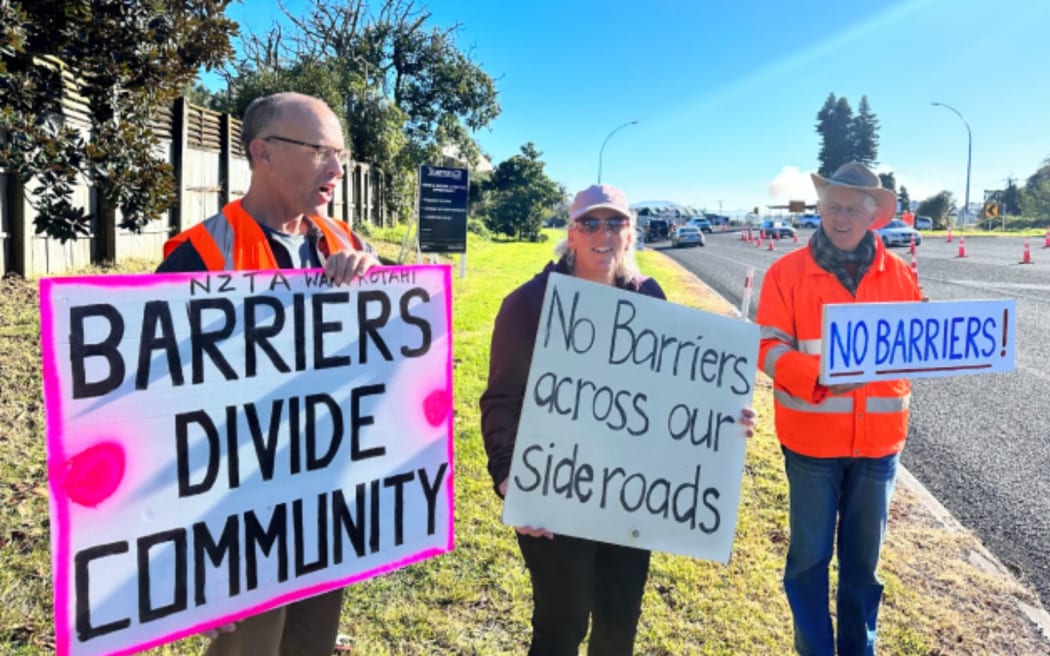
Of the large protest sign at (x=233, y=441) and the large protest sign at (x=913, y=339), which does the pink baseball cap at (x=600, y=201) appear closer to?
the large protest sign at (x=233, y=441)

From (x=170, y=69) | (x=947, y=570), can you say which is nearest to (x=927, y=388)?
(x=947, y=570)

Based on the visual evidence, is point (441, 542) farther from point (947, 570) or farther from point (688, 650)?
point (947, 570)

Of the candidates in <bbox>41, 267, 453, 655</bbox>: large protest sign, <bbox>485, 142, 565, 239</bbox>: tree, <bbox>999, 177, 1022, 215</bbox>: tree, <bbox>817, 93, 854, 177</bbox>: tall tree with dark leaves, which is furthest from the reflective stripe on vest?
Answer: <bbox>817, 93, 854, 177</bbox>: tall tree with dark leaves

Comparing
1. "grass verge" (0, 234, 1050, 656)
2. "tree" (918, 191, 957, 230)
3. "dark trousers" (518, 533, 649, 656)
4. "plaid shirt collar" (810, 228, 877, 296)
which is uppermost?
"tree" (918, 191, 957, 230)

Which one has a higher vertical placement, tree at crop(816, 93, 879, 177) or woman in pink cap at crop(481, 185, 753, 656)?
tree at crop(816, 93, 879, 177)

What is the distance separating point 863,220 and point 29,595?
12.4ft

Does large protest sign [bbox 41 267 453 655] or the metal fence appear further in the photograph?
the metal fence

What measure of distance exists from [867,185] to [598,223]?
1.14m

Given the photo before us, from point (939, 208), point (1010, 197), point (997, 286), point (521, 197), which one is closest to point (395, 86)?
point (521, 197)

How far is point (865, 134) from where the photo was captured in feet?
309

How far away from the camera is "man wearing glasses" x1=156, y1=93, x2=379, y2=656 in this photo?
1.77 meters

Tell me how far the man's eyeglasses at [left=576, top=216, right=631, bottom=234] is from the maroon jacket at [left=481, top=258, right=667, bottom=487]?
0.66 ft

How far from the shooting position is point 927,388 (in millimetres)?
7266

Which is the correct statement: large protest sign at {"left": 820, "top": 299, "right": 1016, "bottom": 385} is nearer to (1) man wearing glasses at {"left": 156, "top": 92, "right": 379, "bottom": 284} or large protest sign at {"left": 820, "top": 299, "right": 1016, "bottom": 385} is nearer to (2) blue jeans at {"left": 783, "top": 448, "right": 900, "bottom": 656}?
(2) blue jeans at {"left": 783, "top": 448, "right": 900, "bottom": 656}
